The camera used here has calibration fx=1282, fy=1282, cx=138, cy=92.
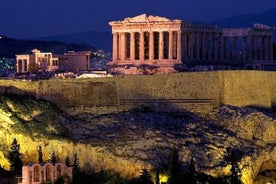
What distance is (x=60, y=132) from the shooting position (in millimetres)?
84688

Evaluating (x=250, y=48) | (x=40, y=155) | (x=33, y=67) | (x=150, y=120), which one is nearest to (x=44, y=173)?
(x=40, y=155)

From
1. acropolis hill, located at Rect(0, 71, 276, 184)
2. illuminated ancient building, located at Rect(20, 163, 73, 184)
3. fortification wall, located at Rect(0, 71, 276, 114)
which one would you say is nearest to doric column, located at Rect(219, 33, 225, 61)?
acropolis hill, located at Rect(0, 71, 276, 184)

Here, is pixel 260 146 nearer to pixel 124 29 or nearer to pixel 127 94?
pixel 127 94

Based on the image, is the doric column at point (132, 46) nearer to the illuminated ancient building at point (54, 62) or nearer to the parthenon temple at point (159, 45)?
the parthenon temple at point (159, 45)

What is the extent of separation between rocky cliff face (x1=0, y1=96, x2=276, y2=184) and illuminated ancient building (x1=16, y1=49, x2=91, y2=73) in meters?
26.2


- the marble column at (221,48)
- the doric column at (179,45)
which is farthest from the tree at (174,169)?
the marble column at (221,48)

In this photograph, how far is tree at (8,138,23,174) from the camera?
8169cm

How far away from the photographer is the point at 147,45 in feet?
350

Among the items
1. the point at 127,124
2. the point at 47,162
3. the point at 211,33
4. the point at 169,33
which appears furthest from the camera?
the point at 211,33

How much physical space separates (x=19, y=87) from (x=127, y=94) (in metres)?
7.65

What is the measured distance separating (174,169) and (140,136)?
16.9ft

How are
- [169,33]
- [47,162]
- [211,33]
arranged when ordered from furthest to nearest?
[211,33], [169,33], [47,162]

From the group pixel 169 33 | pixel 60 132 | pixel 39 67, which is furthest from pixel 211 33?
pixel 60 132

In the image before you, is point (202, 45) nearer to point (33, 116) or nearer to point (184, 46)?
point (184, 46)
